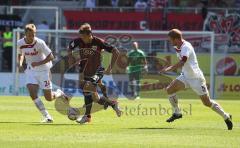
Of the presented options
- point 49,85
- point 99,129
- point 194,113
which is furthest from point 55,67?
point 99,129

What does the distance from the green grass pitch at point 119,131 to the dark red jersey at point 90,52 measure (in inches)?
52.2

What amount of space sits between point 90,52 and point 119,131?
2760 mm

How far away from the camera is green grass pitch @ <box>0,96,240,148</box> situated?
1346cm

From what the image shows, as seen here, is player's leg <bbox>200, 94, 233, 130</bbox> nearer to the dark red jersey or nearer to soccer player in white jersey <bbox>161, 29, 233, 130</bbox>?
soccer player in white jersey <bbox>161, 29, 233, 130</bbox>

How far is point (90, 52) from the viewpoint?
58.3ft

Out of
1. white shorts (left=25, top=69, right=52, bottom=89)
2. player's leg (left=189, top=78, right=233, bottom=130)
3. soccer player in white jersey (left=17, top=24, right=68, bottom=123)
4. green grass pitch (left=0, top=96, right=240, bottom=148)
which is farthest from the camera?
white shorts (left=25, top=69, right=52, bottom=89)

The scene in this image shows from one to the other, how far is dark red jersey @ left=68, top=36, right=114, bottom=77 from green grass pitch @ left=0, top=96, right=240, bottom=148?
133 cm

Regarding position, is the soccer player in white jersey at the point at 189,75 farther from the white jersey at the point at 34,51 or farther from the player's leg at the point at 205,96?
the white jersey at the point at 34,51

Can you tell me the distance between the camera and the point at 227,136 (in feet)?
48.7

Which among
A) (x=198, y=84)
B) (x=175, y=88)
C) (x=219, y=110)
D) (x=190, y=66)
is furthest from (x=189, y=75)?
(x=219, y=110)

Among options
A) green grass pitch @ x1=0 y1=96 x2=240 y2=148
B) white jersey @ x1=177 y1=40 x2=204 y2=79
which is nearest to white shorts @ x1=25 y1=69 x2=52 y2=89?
green grass pitch @ x1=0 y1=96 x2=240 y2=148

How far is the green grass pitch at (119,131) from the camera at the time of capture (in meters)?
13.5

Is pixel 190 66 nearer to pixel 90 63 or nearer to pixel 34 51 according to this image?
pixel 90 63

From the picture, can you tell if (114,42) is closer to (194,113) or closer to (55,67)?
(55,67)
